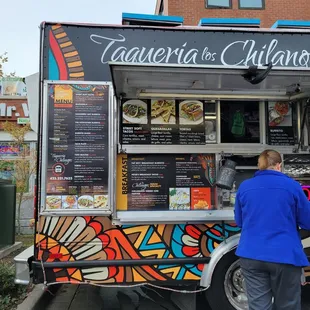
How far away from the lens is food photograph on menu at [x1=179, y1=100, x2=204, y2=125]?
3.97 m

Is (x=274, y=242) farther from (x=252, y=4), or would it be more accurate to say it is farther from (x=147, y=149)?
(x=252, y=4)

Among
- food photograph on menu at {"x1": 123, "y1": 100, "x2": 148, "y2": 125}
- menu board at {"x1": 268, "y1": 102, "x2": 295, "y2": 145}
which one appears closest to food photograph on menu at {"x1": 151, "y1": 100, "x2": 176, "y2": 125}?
food photograph on menu at {"x1": 123, "y1": 100, "x2": 148, "y2": 125}

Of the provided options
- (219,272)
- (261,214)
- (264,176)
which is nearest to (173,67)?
(264,176)

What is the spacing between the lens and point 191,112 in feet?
13.1

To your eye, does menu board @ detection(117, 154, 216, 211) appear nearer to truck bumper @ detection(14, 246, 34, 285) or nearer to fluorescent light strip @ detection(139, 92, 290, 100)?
fluorescent light strip @ detection(139, 92, 290, 100)

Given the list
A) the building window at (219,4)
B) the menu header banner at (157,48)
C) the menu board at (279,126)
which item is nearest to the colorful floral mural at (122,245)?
the menu board at (279,126)

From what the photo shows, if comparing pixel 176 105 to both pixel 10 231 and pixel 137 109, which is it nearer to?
pixel 137 109

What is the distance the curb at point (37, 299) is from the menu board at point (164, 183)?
144 cm

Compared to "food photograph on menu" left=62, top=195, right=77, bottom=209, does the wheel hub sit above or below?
below

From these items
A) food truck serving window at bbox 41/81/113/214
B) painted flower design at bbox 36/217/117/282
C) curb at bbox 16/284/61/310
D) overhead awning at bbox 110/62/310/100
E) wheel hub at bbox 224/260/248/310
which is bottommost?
curb at bbox 16/284/61/310

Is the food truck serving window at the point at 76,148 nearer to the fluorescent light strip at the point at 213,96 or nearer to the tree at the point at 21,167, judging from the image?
the fluorescent light strip at the point at 213,96

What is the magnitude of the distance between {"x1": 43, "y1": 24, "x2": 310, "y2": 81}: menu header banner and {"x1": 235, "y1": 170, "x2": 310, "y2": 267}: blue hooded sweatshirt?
1.59 metres

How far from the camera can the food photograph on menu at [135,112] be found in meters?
3.89

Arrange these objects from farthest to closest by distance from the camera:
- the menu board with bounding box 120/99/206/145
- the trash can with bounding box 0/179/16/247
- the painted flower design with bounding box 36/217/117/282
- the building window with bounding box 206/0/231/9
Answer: the building window with bounding box 206/0/231/9 → the trash can with bounding box 0/179/16/247 → the menu board with bounding box 120/99/206/145 → the painted flower design with bounding box 36/217/117/282
